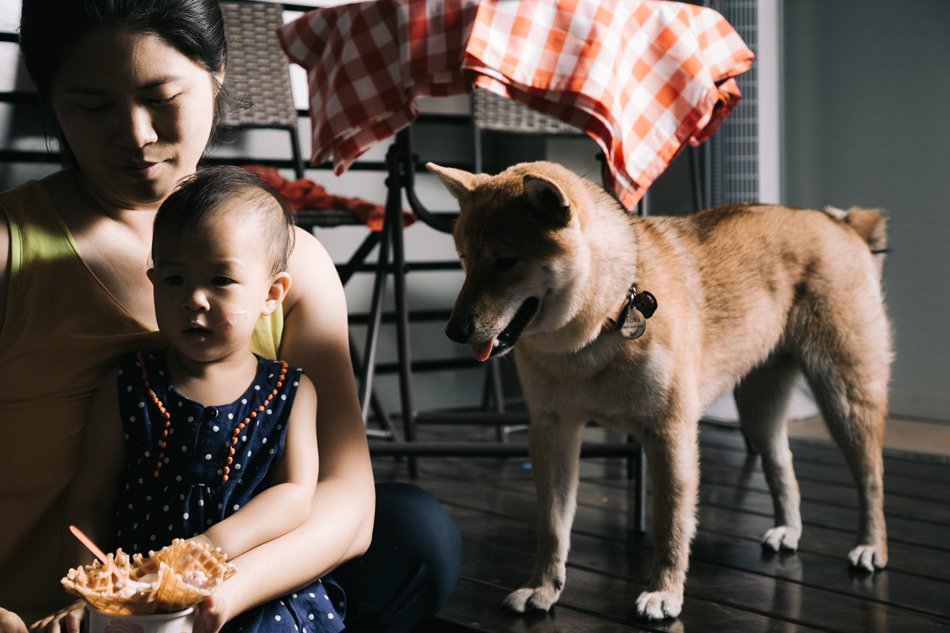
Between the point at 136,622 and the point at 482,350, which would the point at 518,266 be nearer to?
the point at 482,350

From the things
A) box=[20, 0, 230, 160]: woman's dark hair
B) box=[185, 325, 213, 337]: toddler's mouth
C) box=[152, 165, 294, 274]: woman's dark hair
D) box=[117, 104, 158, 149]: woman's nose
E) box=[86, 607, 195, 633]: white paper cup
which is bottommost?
box=[86, 607, 195, 633]: white paper cup

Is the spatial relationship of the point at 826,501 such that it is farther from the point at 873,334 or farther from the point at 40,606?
the point at 40,606

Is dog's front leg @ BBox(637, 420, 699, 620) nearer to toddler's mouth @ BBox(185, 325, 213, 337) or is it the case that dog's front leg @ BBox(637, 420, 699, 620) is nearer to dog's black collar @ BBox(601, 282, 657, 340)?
dog's black collar @ BBox(601, 282, 657, 340)

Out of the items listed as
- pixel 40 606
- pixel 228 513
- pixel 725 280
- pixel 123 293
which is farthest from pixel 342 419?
pixel 725 280

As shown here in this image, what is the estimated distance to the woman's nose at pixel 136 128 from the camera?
46.3 inches

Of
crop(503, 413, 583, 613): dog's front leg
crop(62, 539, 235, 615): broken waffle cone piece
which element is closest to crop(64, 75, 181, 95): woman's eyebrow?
crop(62, 539, 235, 615): broken waffle cone piece

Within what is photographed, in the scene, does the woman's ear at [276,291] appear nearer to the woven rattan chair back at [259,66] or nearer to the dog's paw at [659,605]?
the dog's paw at [659,605]

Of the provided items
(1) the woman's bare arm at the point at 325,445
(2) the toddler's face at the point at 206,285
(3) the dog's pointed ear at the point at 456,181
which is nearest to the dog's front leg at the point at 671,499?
(3) the dog's pointed ear at the point at 456,181

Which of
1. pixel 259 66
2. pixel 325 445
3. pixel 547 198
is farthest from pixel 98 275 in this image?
pixel 259 66

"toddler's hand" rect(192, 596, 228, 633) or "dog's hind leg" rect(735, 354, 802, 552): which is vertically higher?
"toddler's hand" rect(192, 596, 228, 633)

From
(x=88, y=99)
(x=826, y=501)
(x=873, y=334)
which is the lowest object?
(x=826, y=501)

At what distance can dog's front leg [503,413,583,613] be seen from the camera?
1855 mm

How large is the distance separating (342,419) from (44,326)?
1.25 ft

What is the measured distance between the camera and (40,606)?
1253 millimetres
